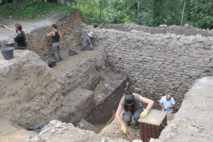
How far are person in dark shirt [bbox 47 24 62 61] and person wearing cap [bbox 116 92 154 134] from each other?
14.2 feet

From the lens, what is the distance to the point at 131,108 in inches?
258

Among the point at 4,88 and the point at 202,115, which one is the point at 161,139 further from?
the point at 4,88

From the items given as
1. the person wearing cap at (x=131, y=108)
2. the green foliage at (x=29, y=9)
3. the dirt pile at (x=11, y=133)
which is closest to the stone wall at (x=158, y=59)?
the green foliage at (x=29, y=9)

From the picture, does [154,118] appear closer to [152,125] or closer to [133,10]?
[152,125]

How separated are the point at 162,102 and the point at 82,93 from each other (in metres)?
2.83

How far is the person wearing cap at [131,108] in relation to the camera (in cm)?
616

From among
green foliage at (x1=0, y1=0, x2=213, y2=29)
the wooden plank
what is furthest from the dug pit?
green foliage at (x1=0, y1=0, x2=213, y2=29)

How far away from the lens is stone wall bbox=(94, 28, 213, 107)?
959cm

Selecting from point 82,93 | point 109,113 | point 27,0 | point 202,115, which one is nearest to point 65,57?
point 82,93

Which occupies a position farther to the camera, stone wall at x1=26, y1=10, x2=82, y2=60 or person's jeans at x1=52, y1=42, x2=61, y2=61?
person's jeans at x1=52, y1=42, x2=61, y2=61

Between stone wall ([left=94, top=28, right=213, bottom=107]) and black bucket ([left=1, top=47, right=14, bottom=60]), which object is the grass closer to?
stone wall ([left=94, top=28, right=213, bottom=107])

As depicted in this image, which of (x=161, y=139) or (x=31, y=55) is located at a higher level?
(x=31, y=55)

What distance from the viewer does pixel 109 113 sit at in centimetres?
1034

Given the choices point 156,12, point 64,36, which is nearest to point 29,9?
point 64,36
